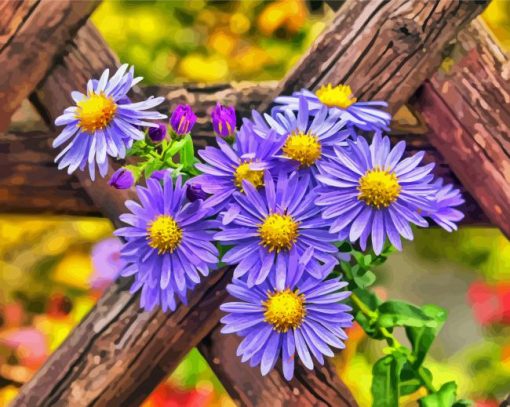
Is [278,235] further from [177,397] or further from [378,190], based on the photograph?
[177,397]

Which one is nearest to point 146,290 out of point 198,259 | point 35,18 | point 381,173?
point 198,259

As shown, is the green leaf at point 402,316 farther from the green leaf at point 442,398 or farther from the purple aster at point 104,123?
the purple aster at point 104,123

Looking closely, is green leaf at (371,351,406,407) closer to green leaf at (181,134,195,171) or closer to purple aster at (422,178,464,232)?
Answer: purple aster at (422,178,464,232)

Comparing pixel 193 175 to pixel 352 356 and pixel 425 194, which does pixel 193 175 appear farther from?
pixel 352 356

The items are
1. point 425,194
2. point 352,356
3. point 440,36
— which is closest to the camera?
point 425,194

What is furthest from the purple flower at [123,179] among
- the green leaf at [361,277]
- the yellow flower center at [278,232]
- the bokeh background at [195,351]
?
the bokeh background at [195,351]


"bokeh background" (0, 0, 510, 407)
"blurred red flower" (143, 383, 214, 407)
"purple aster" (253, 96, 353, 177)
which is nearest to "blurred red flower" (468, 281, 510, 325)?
"bokeh background" (0, 0, 510, 407)
